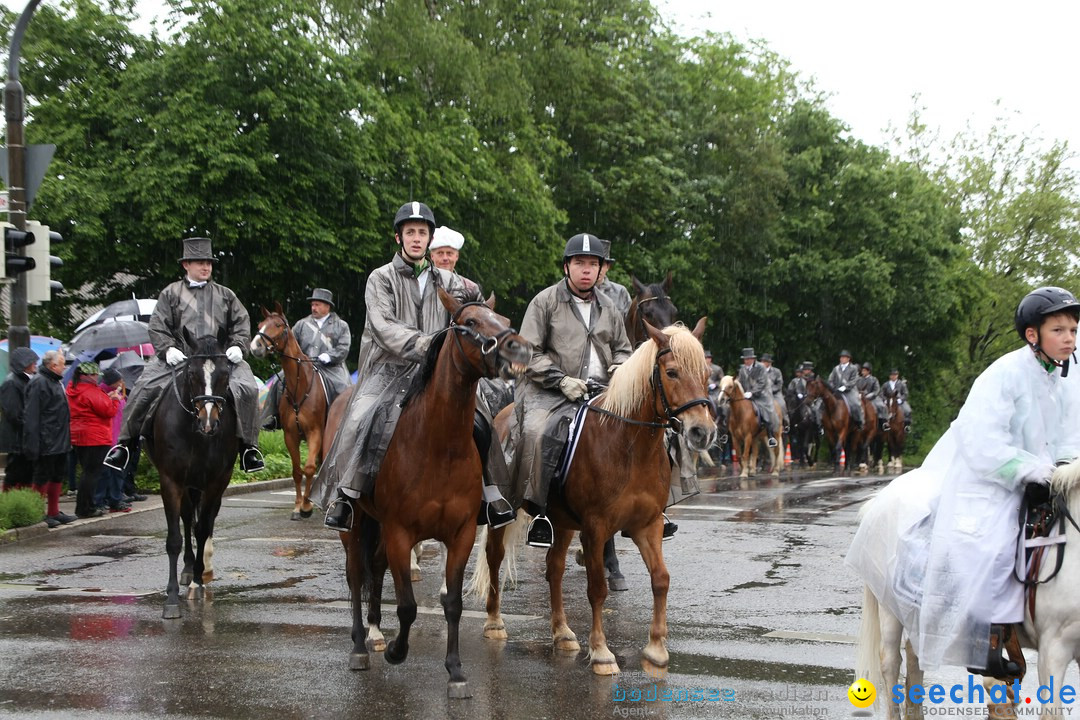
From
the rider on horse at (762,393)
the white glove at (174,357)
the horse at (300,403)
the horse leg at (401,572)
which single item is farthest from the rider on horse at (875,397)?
the horse leg at (401,572)

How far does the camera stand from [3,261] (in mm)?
13391

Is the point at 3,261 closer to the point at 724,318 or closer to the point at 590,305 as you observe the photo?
the point at 590,305

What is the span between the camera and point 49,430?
14.2 metres

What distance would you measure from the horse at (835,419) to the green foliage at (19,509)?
20.2 meters

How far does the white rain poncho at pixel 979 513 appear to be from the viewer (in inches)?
220

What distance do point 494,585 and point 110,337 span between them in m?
13.2

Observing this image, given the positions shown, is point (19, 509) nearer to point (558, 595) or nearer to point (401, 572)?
point (558, 595)

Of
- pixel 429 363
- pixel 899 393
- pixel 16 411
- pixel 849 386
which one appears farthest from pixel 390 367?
pixel 899 393

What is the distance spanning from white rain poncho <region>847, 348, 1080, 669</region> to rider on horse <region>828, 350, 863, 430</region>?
24099 millimetres

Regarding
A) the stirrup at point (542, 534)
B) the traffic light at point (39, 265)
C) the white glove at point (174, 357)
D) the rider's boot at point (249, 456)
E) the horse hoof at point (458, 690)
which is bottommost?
the horse hoof at point (458, 690)

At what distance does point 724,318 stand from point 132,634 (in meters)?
39.5

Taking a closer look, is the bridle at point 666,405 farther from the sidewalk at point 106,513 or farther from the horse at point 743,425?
the horse at point 743,425

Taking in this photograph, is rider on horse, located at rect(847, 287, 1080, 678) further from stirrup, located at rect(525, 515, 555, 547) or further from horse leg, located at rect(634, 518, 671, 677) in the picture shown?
stirrup, located at rect(525, 515, 555, 547)

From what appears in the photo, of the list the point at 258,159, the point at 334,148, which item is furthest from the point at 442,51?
the point at 258,159
